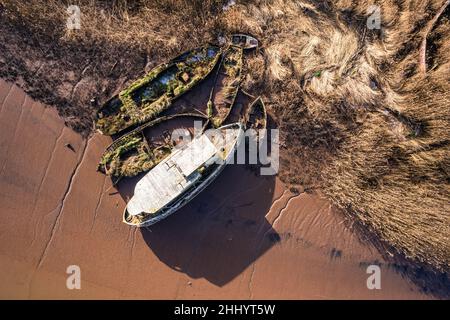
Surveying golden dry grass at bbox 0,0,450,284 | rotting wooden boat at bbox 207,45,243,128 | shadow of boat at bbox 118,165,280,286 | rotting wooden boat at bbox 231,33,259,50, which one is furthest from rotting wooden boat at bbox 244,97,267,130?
rotting wooden boat at bbox 231,33,259,50

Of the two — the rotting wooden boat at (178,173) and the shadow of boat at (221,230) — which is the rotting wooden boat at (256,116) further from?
the shadow of boat at (221,230)

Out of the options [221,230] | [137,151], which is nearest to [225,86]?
[137,151]

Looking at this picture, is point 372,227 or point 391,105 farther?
point 372,227

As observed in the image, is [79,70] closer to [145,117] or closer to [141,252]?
[145,117]

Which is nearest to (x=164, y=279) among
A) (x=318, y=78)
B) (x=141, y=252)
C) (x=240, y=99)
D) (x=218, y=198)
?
(x=141, y=252)

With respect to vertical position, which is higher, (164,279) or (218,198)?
(218,198)

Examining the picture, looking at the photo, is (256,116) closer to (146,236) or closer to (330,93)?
(330,93)

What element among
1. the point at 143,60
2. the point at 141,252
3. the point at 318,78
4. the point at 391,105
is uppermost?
the point at 143,60
